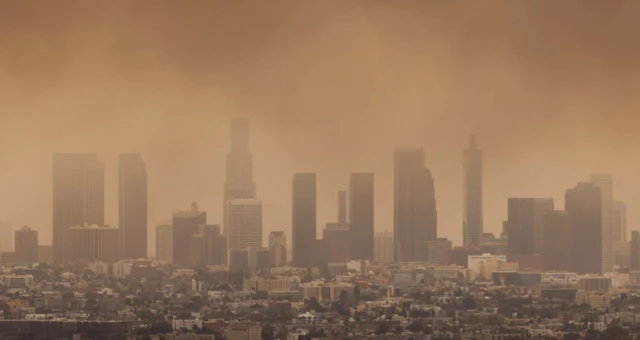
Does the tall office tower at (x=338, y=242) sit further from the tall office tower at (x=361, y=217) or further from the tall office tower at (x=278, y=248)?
the tall office tower at (x=278, y=248)

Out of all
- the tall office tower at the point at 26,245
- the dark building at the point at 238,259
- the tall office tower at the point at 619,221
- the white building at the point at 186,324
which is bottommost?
the white building at the point at 186,324

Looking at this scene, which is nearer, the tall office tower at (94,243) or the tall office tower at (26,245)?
the tall office tower at (26,245)

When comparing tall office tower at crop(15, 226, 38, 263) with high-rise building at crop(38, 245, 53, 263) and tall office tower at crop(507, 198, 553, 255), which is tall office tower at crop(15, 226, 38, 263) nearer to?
high-rise building at crop(38, 245, 53, 263)

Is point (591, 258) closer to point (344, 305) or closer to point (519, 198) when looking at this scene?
point (519, 198)

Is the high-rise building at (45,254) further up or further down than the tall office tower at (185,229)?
further down

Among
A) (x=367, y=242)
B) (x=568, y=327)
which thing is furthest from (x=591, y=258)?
(x=568, y=327)

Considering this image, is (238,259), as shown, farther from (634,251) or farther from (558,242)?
(634,251)

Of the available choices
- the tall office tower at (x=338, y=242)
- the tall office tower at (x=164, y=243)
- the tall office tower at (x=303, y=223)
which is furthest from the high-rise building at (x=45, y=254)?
the tall office tower at (x=338, y=242)

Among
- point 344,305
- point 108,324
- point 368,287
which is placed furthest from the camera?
point 368,287

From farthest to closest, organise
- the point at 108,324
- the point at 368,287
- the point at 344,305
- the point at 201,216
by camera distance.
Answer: the point at 201,216 < the point at 368,287 < the point at 344,305 < the point at 108,324
